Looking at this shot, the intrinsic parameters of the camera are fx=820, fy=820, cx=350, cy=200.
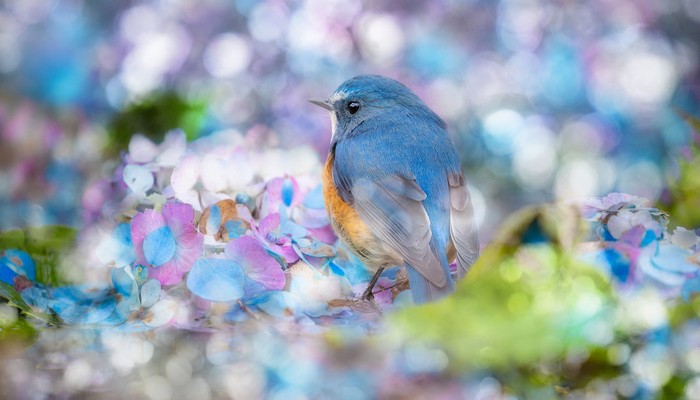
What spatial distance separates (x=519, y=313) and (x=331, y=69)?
5.76 feet

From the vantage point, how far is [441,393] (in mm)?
592

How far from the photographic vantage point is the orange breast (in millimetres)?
1071

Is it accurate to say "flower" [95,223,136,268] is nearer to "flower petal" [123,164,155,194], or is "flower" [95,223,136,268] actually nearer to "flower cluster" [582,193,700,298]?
"flower petal" [123,164,155,194]

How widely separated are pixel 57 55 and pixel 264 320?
189 centimetres

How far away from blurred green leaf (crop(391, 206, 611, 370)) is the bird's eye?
2.18 ft

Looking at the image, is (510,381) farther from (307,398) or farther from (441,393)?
(307,398)

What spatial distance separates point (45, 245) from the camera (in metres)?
1.03

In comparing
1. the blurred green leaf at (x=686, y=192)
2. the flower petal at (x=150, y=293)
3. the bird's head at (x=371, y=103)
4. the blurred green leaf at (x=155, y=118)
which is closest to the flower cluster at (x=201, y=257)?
the flower petal at (x=150, y=293)

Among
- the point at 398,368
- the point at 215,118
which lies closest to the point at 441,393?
the point at 398,368

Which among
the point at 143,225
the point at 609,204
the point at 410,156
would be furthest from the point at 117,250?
the point at 609,204

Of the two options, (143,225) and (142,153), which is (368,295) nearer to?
(143,225)

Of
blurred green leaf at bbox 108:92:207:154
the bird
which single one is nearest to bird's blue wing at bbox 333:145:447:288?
the bird

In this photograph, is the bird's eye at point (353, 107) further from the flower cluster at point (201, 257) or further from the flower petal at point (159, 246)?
the flower petal at point (159, 246)

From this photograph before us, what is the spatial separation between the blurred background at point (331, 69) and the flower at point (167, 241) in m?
1.11
